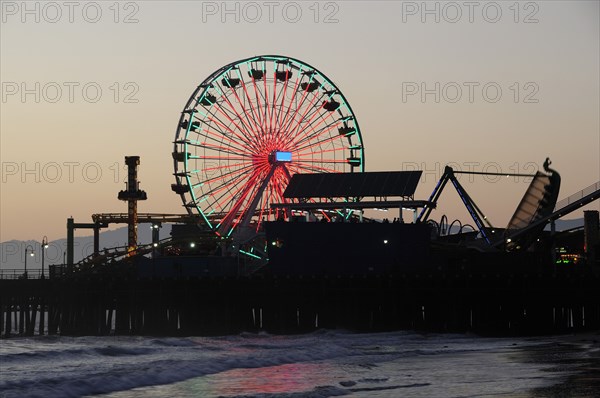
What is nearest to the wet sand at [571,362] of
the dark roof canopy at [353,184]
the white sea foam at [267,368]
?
the white sea foam at [267,368]

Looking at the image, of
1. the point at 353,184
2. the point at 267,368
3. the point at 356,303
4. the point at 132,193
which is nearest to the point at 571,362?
the point at 267,368

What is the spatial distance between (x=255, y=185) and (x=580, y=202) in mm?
25963

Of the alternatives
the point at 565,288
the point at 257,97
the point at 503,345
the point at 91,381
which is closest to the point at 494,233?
the point at 565,288

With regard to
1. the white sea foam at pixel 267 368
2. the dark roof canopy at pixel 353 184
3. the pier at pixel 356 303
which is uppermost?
the dark roof canopy at pixel 353 184

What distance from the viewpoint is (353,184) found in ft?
340

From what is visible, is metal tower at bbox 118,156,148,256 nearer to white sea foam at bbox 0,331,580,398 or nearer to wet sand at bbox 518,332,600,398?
white sea foam at bbox 0,331,580,398

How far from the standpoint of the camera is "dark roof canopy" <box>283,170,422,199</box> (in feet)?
332

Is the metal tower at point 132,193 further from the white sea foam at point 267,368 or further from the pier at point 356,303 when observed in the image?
the white sea foam at point 267,368

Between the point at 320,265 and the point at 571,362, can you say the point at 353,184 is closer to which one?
the point at 320,265

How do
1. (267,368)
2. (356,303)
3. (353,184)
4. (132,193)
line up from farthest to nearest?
(132,193)
(353,184)
(356,303)
(267,368)

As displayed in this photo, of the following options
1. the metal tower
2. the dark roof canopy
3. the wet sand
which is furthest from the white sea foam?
the metal tower

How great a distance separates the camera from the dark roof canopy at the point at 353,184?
10119 cm

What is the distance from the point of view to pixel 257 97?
98938mm

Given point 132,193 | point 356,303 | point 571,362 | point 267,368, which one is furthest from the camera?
point 132,193
